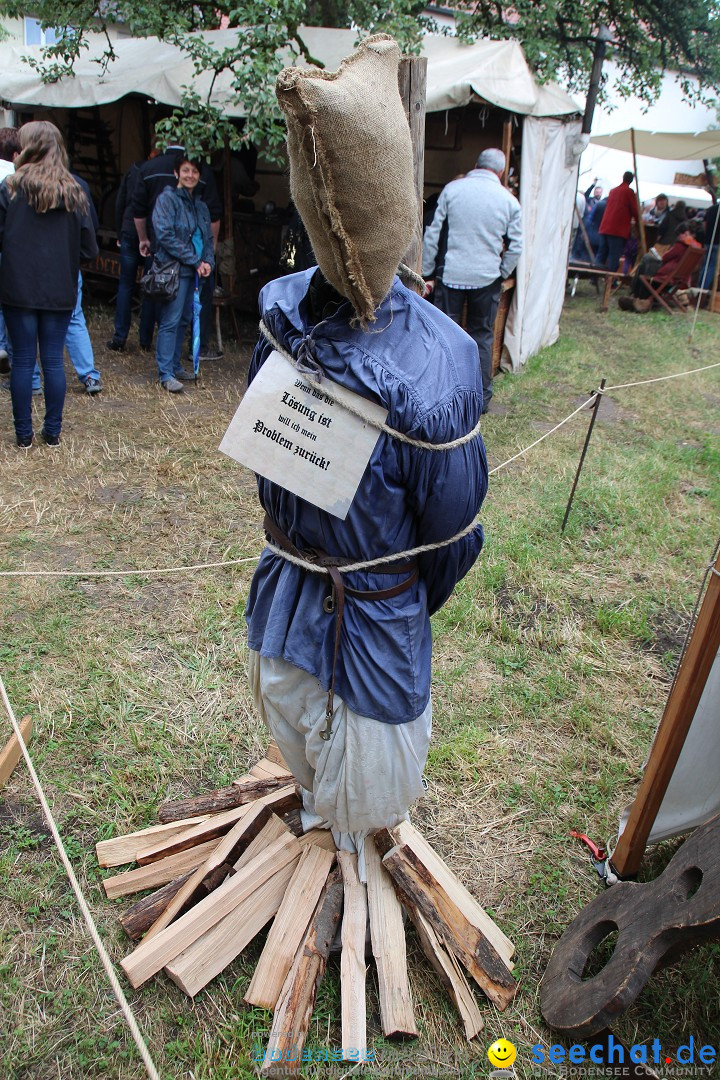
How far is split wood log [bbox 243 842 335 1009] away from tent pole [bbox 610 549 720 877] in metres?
0.89

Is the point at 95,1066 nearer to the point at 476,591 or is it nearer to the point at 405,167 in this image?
the point at 405,167

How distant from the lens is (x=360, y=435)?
155cm

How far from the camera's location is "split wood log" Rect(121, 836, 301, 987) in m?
1.97

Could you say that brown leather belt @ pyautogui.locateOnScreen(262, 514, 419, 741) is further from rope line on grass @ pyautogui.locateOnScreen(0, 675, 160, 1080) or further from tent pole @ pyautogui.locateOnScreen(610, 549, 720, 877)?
tent pole @ pyautogui.locateOnScreen(610, 549, 720, 877)

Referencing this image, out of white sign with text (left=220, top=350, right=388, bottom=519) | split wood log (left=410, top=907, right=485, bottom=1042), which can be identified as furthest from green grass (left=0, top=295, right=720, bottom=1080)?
white sign with text (left=220, top=350, right=388, bottom=519)

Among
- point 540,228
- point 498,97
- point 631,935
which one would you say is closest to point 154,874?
point 631,935

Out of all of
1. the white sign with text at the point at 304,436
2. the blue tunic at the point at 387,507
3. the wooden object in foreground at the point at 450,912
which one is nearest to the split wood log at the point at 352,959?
the wooden object in foreground at the point at 450,912

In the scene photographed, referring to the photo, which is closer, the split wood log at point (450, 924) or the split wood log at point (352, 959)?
the split wood log at point (352, 959)

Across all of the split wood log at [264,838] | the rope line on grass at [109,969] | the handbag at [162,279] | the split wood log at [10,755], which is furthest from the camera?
the handbag at [162,279]

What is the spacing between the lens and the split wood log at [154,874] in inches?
88.1

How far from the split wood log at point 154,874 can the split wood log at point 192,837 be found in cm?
3

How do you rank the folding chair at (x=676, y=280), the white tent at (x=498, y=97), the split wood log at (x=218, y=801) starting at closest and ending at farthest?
the split wood log at (x=218, y=801)
the white tent at (x=498, y=97)
the folding chair at (x=676, y=280)

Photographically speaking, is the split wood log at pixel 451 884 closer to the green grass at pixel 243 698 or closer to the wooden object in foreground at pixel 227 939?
the green grass at pixel 243 698

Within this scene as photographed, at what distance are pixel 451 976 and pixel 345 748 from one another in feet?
2.41
